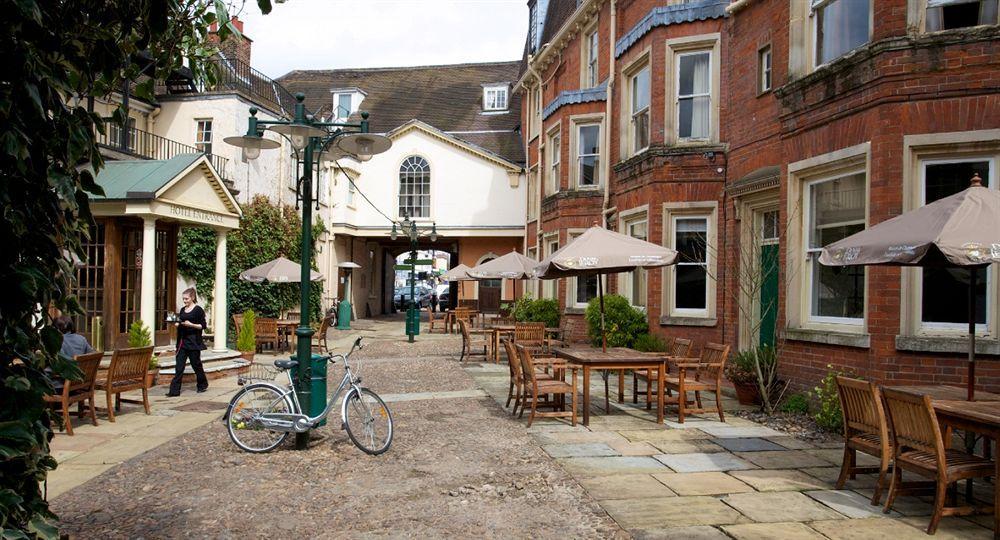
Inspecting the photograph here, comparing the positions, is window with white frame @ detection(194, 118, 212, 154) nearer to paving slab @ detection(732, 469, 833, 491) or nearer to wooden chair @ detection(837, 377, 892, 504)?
paving slab @ detection(732, 469, 833, 491)

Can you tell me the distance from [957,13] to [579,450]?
641 centimetres

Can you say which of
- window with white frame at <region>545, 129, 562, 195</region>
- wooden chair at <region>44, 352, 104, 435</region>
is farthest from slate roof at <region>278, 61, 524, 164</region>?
wooden chair at <region>44, 352, 104, 435</region>

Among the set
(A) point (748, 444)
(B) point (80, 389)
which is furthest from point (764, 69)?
(B) point (80, 389)

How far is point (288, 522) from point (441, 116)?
1186 inches

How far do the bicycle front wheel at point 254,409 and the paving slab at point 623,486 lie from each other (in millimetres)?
3251

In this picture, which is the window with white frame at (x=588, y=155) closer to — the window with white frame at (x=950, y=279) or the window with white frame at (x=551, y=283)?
the window with white frame at (x=551, y=283)

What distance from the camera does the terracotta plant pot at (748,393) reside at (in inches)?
392

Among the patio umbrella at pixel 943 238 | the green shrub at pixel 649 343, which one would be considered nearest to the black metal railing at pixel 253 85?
the green shrub at pixel 649 343

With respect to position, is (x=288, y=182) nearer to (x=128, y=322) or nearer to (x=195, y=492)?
(x=128, y=322)

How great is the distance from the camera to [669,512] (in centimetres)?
543

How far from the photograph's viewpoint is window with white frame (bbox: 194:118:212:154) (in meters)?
21.5

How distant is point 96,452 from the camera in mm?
7555

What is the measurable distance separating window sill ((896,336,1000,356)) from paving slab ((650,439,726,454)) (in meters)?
2.30

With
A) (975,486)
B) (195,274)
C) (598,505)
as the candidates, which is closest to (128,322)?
(195,274)
